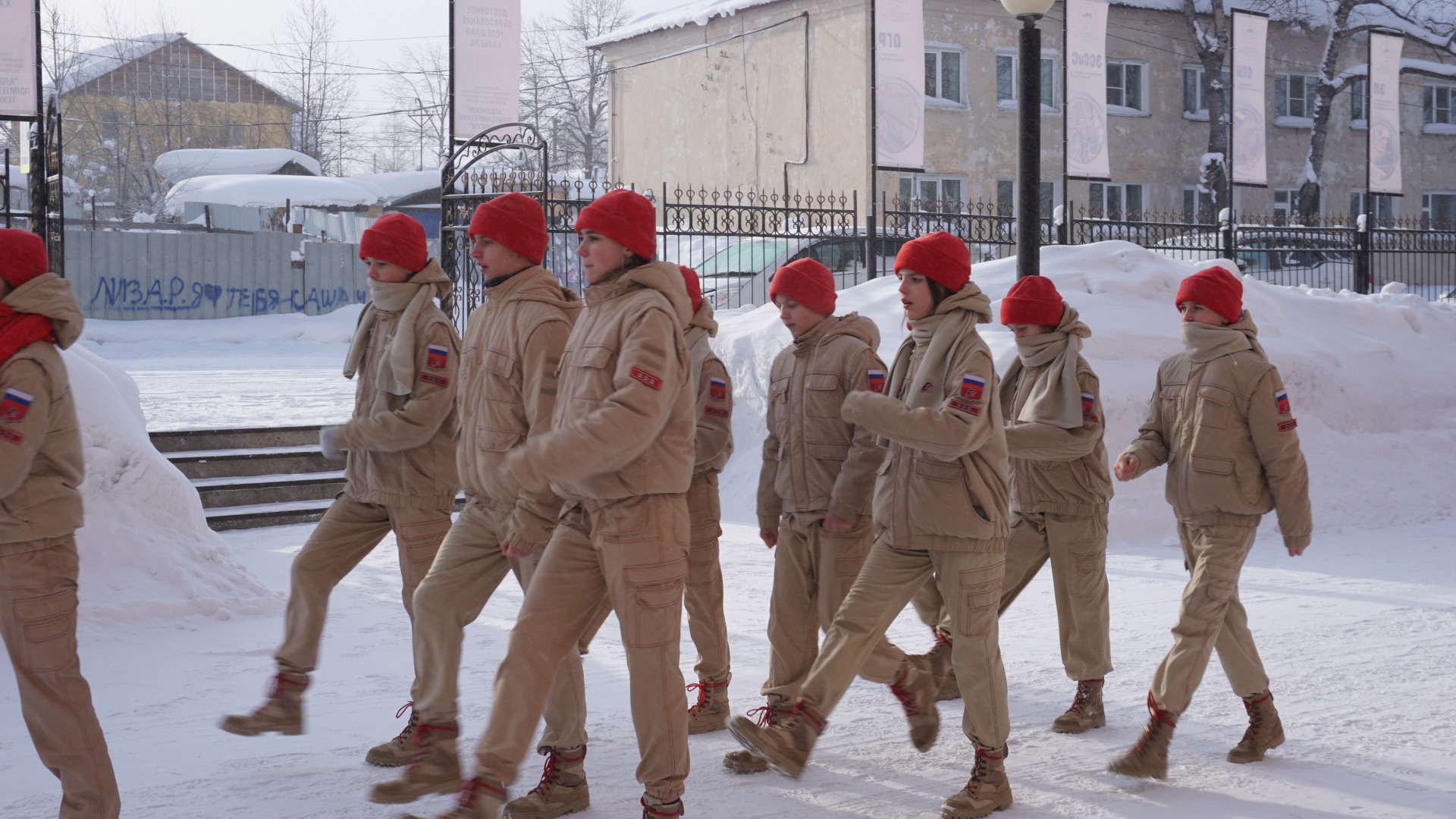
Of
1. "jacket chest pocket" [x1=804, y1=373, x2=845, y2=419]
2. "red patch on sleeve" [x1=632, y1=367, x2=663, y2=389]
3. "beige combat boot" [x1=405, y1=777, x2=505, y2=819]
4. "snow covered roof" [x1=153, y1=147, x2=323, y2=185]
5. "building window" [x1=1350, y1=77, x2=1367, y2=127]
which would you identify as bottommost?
"beige combat boot" [x1=405, y1=777, x2=505, y2=819]

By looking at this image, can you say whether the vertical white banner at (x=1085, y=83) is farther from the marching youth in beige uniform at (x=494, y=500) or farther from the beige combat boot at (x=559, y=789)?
the beige combat boot at (x=559, y=789)

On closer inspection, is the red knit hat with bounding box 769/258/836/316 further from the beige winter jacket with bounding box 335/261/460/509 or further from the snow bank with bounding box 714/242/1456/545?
the snow bank with bounding box 714/242/1456/545

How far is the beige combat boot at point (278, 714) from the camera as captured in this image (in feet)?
15.5

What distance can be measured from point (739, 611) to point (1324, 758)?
11.0 ft

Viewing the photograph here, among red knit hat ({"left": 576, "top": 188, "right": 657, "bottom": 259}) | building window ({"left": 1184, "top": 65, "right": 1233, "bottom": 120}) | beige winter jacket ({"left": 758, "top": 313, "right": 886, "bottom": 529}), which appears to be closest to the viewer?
red knit hat ({"left": 576, "top": 188, "right": 657, "bottom": 259})

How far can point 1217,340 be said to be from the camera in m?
5.04

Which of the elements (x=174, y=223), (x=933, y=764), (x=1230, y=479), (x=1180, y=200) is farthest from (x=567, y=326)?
(x=1180, y=200)

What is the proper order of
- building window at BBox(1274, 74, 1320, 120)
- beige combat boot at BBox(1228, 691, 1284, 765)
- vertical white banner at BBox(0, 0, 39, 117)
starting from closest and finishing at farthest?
1. beige combat boot at BBox(1228, 691, 1284, 765)
2. vertical white banner at BBox(0, 0, 39, 117)
3. building window at BBox(1274, 74, 1320, 120)

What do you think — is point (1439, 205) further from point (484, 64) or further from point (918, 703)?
point (918, 703)

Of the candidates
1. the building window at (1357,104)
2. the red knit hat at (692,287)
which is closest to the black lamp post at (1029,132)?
the red knit hat at (692,287)

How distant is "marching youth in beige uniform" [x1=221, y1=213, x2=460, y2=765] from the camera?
476 centimetres

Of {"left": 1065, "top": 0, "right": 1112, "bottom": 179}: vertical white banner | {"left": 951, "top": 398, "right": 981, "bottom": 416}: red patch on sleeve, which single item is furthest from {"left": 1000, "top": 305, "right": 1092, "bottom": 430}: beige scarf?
{"left": 1065, "top": 0, "right": 1112, "bottom": 179}: vertical white banner

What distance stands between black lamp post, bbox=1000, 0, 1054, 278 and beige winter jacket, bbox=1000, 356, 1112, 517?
3.25 metres

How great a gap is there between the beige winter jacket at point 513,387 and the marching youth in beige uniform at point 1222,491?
211 centimetres
